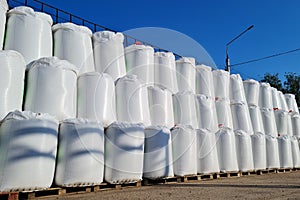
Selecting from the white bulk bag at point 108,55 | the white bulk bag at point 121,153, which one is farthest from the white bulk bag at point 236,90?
the white bulk bag at point 121,153

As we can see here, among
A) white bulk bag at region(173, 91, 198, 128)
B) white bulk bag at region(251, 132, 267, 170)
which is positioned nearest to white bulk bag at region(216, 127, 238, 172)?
white bulk bag at region(173, 91, 198, 128)

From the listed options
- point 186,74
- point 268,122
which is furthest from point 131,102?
point 268,122

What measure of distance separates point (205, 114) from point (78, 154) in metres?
3.05

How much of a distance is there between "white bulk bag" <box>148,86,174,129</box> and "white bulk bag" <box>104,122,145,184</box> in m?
0.86

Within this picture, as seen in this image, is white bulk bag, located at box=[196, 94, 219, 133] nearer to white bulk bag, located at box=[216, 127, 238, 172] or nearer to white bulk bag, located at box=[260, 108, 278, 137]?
white bulk bag, located at box=[216, 127, 238, 172]

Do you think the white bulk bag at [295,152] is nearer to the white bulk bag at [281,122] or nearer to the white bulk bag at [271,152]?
the white bulk bag at [281,122]

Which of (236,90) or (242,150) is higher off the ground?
(236,90)

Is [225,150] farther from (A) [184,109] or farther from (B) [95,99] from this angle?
(B) [95,99]

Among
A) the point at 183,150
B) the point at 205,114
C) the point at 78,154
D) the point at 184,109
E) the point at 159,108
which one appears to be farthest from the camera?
the point at 205,114

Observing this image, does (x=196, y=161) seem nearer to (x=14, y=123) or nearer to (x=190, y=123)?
(x=190, y=123)

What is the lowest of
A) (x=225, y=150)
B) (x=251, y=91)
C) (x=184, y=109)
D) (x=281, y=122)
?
(x=225, y=150)

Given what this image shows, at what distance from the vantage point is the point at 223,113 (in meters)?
6.39

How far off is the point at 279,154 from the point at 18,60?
650cm

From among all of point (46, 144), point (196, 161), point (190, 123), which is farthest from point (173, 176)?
point (46, 144)
